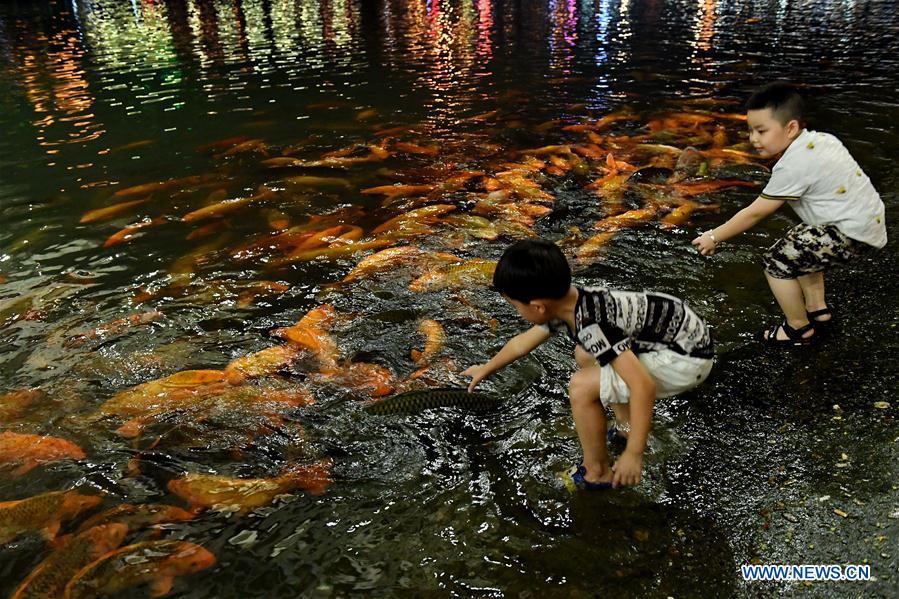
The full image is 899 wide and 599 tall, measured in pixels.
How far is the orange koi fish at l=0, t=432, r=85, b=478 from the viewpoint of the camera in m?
3.87

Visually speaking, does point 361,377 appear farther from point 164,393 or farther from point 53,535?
point 53,535

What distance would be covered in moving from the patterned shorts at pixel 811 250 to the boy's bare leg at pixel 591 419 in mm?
2042

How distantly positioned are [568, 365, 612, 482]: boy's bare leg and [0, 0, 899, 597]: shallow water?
0.21 m

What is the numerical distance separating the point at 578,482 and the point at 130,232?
677 cm

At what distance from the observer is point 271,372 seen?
468 centimetres

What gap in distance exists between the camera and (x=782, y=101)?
11.6 feet

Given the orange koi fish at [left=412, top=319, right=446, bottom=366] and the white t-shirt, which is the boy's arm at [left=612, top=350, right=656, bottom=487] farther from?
the orange koi fish at [left=412, top=319, right=446, bottom=366]

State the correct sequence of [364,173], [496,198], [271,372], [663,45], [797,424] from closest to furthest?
[797,424]
[271,372]
[496,198]
[364,173]
[663,45]

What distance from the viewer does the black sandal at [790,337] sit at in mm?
4188

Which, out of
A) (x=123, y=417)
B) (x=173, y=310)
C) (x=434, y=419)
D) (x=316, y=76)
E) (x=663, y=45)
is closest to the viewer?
(x=434, y=419)

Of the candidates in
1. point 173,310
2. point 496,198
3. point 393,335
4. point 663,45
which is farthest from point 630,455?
point 663,45

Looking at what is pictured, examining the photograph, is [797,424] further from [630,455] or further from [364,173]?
[364,173]

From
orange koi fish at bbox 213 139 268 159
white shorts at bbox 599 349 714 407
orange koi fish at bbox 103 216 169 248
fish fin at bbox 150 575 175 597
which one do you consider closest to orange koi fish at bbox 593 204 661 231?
white shorts at bbox 599 349 714 407

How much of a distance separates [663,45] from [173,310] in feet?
65.3
